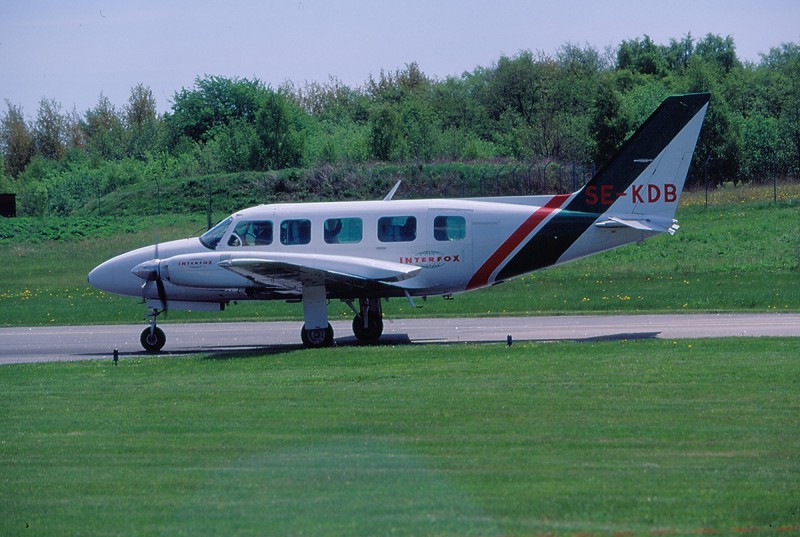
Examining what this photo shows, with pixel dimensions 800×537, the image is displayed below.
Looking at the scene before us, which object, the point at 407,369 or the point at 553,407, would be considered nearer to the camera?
the point at 553,407

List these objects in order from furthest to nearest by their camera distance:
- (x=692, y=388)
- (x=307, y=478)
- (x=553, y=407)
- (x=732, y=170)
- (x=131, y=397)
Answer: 1. (x=732, y=170)
2. (x=131, y=397)
3. (x=692, y=388)
4. (x=553, y=407)
5. (x=307, y=478)

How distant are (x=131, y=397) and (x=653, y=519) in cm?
926

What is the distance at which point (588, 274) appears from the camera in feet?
128

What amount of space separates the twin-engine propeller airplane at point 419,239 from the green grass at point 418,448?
4648 millimetres

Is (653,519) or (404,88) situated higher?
(404,88)

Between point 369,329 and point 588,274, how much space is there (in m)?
16.6

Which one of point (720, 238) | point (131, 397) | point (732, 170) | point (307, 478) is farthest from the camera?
point (732, 170)

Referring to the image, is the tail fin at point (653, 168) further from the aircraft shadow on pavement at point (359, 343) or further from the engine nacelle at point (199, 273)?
the engine nacelle at point (199, 273)

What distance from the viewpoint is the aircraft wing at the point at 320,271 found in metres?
21.5

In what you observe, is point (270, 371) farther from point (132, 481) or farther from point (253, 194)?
point (253, 194)

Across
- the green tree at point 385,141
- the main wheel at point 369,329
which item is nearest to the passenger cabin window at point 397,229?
the main wheel at point 369,329

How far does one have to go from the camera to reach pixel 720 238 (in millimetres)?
44969

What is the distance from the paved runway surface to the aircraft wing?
1.60m

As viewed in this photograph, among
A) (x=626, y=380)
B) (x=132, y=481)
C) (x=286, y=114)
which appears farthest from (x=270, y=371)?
(x=286, y=114)
